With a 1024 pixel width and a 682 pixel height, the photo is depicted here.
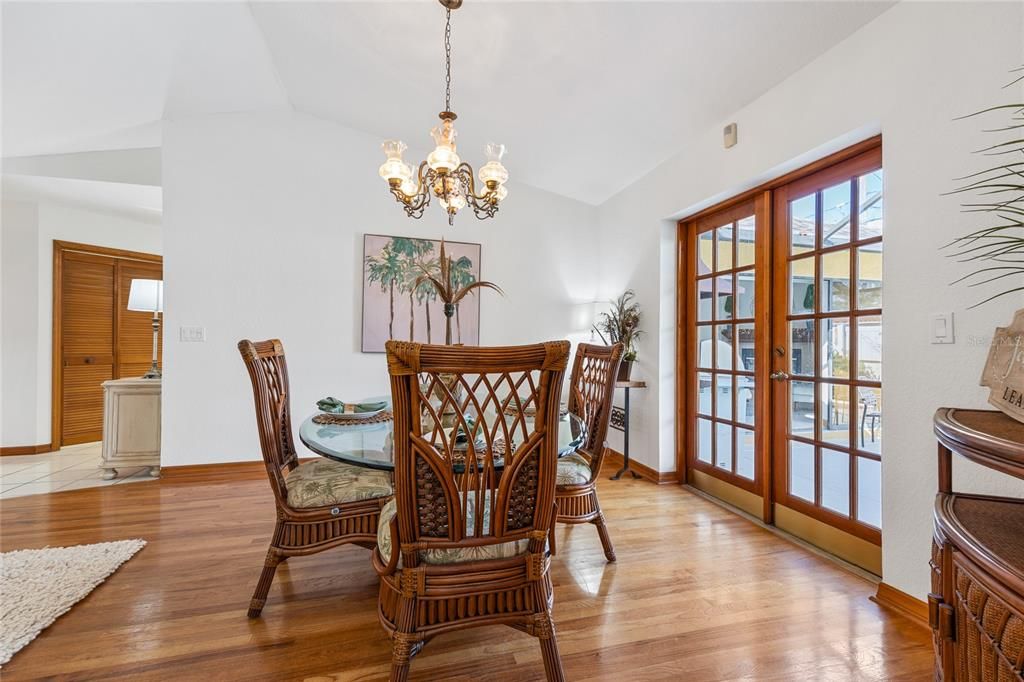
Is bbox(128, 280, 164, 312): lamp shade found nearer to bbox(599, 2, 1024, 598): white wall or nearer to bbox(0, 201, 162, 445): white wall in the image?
bbox(0, 201, 162, 445): white wall

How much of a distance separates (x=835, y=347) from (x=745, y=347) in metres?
0.63

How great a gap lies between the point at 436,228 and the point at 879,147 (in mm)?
3138

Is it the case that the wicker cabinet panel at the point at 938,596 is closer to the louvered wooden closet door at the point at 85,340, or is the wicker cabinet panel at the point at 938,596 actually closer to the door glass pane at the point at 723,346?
the door glass pane at the point at 723,346

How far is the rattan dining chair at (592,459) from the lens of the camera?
2.16 m

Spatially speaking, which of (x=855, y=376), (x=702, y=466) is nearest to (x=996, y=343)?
(x=855, y=376)

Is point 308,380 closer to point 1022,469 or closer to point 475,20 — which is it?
point 475,20

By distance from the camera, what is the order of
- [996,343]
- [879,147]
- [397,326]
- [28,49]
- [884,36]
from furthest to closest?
[397,326] → [28,49] → [879,147] → [884,36] → [996,343]

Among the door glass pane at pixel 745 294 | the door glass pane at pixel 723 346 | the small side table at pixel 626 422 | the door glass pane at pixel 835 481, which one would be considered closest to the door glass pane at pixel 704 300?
the door glass pane at pixel 723 346

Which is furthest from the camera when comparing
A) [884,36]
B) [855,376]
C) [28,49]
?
[28,49]

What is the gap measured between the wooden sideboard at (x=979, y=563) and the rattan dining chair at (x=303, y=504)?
1.67m

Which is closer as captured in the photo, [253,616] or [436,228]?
[253,616]

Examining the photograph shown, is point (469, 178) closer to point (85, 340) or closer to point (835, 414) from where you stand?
point (835, 414)

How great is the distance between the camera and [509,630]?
1752 millimetres

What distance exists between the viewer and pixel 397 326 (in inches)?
158
